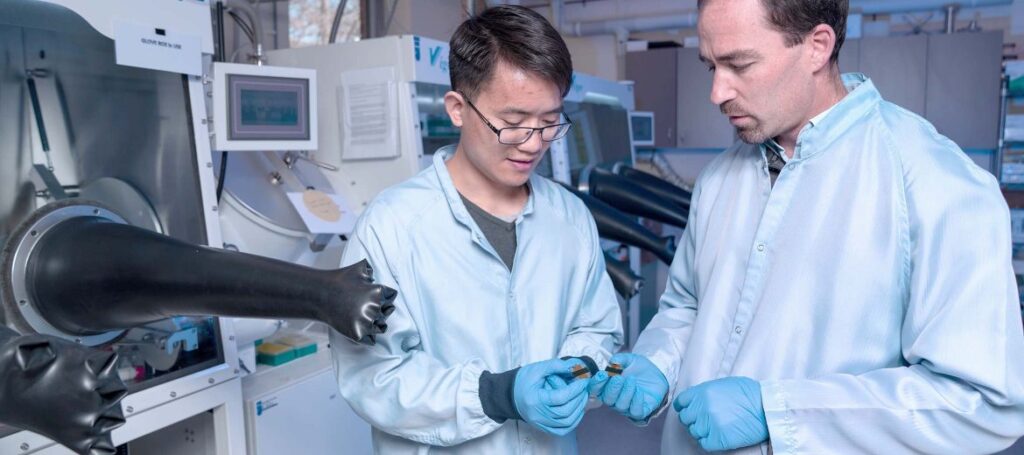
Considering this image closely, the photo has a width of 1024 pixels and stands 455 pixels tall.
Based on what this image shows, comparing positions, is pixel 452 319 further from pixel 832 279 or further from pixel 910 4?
pixel 910 4

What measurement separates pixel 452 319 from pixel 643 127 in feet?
10.6

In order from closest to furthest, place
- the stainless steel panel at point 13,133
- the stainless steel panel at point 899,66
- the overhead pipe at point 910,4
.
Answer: the stainless steel panel at point 13,133 < the overhead pipe at point 910,4 < the stainless steel panel at point 899,66

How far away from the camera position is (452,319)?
3.52ft

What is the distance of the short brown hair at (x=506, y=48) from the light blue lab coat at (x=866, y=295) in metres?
0.35

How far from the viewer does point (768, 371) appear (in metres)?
1.03

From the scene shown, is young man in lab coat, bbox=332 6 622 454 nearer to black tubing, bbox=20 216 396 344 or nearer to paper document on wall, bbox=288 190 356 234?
black tubing, bbox=20 216 396 344

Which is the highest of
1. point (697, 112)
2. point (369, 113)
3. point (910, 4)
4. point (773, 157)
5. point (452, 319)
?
point (910, 4)

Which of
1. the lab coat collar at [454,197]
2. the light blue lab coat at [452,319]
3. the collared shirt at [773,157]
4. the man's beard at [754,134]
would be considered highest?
the man's beard at [754,134]

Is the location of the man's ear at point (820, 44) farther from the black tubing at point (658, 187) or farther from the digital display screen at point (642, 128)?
the digital display screen at point (642, 128)

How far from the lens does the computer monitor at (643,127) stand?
4.05 m

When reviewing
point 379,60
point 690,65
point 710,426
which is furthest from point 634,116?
point 710,426

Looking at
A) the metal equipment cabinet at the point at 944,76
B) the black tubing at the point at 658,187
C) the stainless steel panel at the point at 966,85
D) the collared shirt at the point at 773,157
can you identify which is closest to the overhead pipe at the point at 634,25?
the metal equipment cabinet at the point at 944,76

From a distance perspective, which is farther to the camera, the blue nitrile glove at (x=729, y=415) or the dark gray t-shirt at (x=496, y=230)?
the dark gray t-shirt at (x=496, y=230)

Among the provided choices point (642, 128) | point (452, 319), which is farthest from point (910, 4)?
point (452, 319)
